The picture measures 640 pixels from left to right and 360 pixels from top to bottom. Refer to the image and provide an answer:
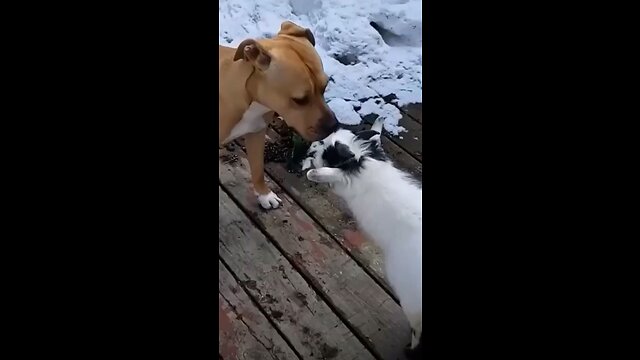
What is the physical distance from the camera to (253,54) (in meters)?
1.12

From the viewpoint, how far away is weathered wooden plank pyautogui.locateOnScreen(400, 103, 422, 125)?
4.38ft

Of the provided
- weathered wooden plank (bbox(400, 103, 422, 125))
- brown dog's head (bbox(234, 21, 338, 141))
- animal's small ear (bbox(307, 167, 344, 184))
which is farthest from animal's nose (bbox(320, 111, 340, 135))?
weathered wooden plank (bbox(400, 103, 422, 125))

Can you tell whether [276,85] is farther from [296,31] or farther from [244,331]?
[244,331]

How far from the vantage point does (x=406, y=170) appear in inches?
51.2

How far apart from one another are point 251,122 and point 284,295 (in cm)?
34

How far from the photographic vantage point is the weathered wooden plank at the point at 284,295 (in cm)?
120
